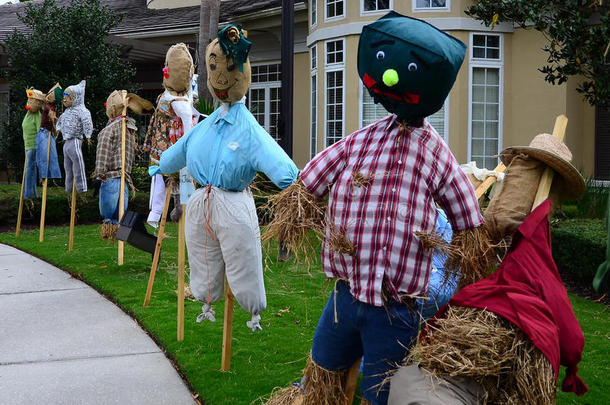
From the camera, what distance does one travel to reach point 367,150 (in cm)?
307

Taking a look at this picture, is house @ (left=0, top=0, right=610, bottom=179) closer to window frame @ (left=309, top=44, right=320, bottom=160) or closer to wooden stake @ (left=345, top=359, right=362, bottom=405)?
window frame @ (left=309, top=44, right=320, bottom=160)

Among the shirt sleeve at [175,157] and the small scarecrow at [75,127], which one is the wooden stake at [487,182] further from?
the small scarecrow at [75,127]

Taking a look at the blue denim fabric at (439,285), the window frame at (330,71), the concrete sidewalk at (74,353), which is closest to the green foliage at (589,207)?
the window frame at (330,71)

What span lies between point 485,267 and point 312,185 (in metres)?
0.86

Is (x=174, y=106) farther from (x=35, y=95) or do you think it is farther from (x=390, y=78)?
(x=35, y=95)

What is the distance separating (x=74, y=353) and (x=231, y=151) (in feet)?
7.12

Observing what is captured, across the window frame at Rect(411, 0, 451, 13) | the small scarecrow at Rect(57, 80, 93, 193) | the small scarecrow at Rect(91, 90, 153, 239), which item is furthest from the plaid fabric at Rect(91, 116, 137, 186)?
the window frame at Rect(411, 0, 451, 13)

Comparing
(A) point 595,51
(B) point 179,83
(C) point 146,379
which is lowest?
(C) point 146,379

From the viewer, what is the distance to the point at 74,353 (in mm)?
5137

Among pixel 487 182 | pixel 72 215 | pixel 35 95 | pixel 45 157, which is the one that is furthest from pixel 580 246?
pixel 35 95

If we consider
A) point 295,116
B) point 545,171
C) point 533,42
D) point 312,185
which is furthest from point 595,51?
point 295,116

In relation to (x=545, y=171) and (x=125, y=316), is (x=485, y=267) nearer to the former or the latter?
(x=545, y=171)

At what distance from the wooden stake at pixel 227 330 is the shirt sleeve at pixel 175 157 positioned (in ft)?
2.77

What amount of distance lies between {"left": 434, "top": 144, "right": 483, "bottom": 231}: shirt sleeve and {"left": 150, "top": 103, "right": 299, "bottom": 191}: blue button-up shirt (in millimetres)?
1185
